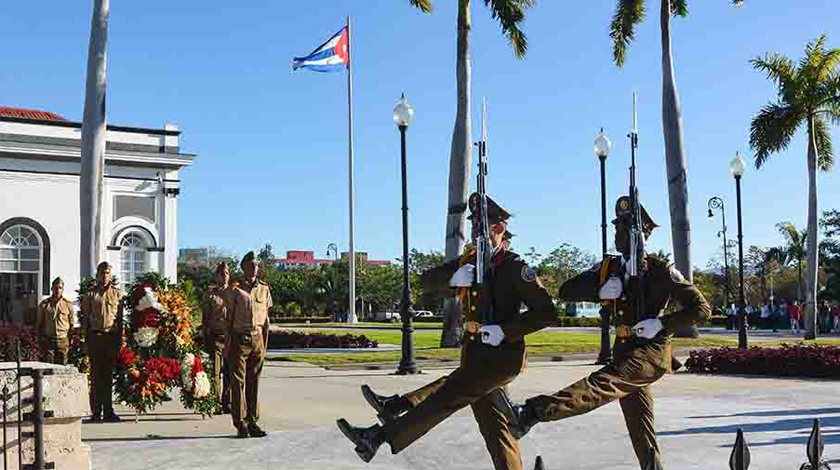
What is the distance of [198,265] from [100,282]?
94938 millimetres

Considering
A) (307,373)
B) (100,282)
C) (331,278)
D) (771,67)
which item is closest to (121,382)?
(100,282)

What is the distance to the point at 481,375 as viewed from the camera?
5660mm

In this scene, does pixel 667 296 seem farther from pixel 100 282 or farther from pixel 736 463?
pixel 100 282

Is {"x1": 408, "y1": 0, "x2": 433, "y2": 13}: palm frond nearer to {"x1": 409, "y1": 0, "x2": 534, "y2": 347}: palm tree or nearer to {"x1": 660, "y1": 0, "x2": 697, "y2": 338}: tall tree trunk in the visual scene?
{"x1": 409, "y1": 0, "x2": 534, "y2": 347}: palm tree

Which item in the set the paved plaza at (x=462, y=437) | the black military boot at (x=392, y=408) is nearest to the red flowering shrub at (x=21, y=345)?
the paved plaza at (x=462, y=437)

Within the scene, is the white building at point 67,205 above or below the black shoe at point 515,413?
above

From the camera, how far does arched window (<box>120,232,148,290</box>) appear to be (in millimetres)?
35875

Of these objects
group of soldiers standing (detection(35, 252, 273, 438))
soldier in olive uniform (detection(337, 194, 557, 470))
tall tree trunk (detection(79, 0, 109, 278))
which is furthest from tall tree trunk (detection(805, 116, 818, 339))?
soldier in olive uniform (detection(337, 194, 557, 470))

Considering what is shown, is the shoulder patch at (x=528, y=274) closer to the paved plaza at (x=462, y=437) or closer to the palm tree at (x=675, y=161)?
the paved plaza at (x=462, y=437)

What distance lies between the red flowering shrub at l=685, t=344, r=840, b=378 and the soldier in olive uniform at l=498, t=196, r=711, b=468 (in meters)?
14.8

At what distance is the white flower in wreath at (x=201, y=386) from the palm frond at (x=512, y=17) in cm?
1788

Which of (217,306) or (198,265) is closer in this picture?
(217,306)

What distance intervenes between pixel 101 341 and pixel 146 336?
0.67m

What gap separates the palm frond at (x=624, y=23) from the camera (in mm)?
31141
